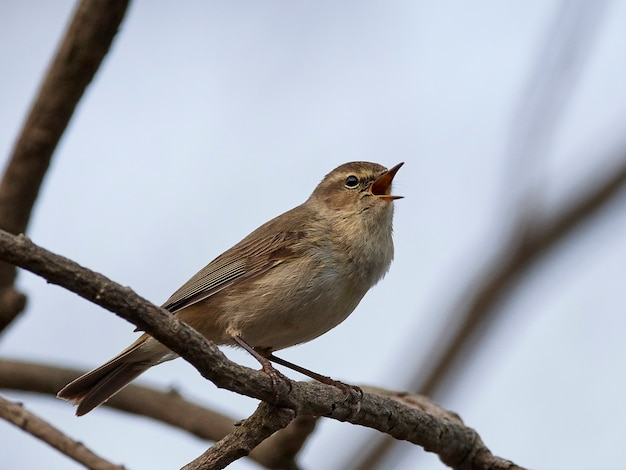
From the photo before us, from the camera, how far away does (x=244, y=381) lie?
3.56 m

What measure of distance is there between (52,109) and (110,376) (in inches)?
64.7

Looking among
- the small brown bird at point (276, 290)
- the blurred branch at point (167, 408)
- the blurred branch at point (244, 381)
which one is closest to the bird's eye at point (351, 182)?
the small brown bird at point (276, 290)

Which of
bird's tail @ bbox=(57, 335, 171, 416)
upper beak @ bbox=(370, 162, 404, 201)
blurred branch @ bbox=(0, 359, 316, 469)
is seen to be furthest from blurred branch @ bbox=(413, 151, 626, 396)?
bird's tail @ bbox=(57, 335, 171, 416)

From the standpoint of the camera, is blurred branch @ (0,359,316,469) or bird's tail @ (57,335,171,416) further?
blurred branch @ (0,359,316,469)

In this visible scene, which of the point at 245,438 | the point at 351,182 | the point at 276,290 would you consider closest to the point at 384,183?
the point at 351,182

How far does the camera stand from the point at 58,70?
16.0 ft

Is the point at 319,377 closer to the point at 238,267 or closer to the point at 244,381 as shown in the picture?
the point at 238,267

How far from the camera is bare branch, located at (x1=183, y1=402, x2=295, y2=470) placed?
371cm

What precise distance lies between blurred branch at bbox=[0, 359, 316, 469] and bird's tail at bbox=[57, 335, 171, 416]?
2.63ft

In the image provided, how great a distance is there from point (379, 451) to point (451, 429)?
1346mm

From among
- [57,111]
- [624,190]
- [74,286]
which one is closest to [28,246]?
[74,286]

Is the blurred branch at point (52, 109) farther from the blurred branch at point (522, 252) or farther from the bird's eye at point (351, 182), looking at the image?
the blurred branch at point (522, 252)

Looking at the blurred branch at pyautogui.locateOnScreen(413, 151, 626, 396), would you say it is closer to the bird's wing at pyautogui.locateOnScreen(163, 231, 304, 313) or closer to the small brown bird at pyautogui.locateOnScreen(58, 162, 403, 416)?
the small brown bird at pyautogui.locateOnScreen(58, 162, 403, 416)

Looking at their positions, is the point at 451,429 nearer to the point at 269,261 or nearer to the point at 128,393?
the point at 269,261
